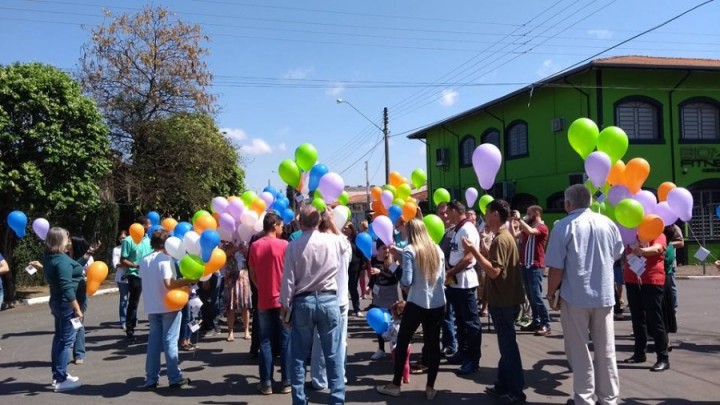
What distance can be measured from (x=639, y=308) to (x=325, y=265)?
3.83 m

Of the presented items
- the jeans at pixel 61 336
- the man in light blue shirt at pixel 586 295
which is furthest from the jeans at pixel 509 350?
the jeans at pixel 61 336

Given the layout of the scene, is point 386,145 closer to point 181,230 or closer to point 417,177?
point 417,177

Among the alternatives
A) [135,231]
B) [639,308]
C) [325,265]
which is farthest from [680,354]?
[135,231]

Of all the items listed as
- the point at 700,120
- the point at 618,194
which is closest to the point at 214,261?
the point at 618,194

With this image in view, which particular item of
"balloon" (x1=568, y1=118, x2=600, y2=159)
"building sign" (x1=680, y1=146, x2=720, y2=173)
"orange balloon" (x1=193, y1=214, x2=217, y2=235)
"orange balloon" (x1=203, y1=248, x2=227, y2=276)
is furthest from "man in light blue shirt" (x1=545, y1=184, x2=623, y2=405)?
"building sign" (x1=680, y1=146, x2=720, y2=173)

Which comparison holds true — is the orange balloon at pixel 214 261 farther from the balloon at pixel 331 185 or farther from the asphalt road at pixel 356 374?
the balloon at pixel 331 185

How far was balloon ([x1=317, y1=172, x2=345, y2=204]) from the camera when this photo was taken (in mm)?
7277

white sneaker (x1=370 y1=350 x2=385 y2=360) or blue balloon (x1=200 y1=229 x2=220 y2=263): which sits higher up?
blue balloon (x1=200 y1=229 x2=220 y2=263)

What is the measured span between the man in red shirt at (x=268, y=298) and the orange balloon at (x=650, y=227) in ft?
12.3

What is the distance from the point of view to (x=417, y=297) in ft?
16.6

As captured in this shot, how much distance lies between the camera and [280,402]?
521 centimetres

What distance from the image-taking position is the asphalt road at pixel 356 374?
17.3 ft

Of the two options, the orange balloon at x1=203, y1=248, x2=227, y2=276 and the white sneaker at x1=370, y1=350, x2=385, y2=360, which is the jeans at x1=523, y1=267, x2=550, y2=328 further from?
the orange balloon at x1=203, y1=248, x2=227, y2=276

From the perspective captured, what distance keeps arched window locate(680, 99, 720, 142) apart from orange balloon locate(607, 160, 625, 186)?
16438 millimetres
